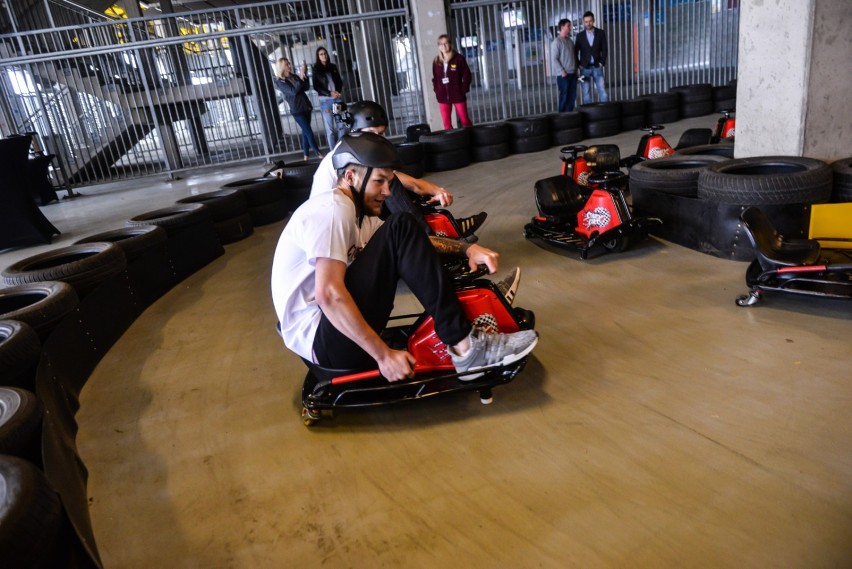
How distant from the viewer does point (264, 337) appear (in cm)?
338

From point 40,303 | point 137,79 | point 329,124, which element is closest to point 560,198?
point 40,303

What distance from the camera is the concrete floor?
1.68 metres

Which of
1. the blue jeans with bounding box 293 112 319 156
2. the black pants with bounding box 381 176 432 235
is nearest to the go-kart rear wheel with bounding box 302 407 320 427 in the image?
the black pants with bounding box 381 176 432 235

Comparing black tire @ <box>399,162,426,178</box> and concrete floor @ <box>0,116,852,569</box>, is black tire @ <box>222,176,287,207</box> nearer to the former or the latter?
black tire @ <box>399,162,426,178</box>

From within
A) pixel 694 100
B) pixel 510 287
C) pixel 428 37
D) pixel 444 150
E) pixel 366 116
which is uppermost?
pixel 428 37

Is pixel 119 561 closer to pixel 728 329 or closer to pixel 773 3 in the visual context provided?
pixel 728 329

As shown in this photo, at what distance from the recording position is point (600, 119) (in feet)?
29.3

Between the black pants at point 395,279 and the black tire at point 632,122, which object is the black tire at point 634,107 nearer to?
the black tire at point 632,122

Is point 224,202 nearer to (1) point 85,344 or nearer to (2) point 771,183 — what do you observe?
(1) point 85,344

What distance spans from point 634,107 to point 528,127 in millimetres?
2104

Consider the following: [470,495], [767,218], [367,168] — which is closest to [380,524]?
[470,495]

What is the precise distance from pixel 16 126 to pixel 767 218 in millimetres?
10677

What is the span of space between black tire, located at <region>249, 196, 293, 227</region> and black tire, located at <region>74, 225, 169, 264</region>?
1772mm

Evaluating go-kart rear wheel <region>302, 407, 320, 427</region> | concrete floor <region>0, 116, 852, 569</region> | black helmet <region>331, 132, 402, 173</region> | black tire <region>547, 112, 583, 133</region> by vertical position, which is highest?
black helmet <region>331, 132, 402, 173</region>
